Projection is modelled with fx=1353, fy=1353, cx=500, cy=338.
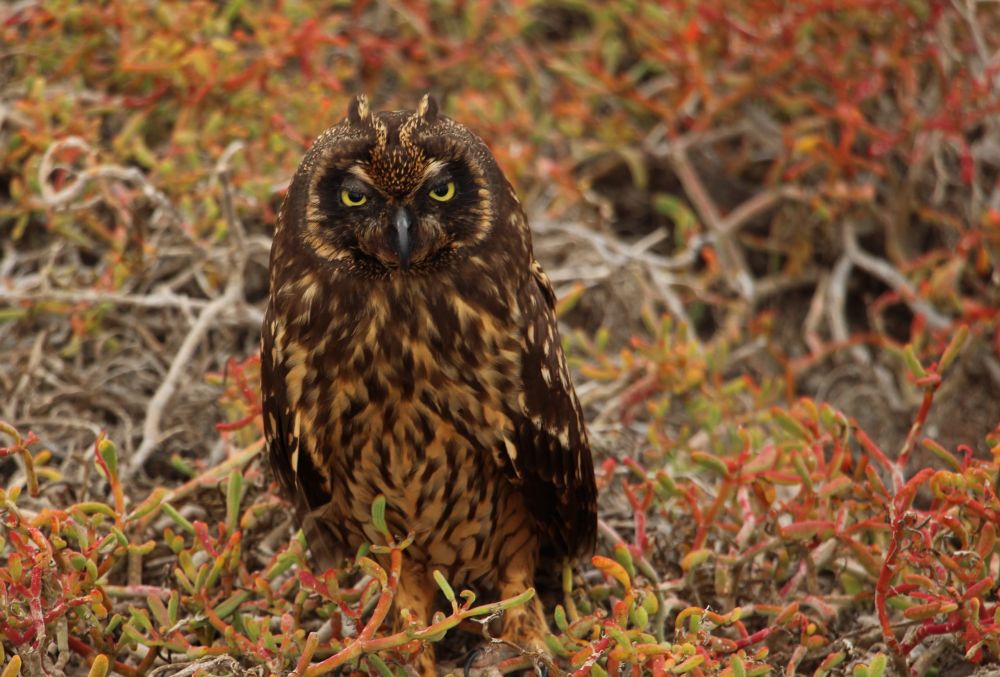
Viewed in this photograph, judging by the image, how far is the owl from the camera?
10.2ft

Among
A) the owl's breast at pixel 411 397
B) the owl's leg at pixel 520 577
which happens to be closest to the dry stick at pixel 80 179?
the owl's breast at pixel 411 397

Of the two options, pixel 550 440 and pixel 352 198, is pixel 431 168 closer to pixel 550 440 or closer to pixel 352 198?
pixel 352 198

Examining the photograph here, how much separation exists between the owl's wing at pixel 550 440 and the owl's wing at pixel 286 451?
0.53m

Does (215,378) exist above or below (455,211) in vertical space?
below

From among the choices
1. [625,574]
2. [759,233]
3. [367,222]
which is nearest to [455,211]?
[367,222]

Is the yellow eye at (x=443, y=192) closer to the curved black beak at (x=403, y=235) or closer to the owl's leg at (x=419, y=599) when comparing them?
the curved black beak at (x=403, y=235)

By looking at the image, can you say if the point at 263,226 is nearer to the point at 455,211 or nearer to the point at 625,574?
the point at 455,211

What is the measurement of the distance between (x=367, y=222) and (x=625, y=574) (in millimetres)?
1024

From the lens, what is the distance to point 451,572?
360 centimetres

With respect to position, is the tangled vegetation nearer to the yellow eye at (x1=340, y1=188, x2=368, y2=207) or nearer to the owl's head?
the owl's head

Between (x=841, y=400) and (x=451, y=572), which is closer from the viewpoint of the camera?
(x=451, y=572)

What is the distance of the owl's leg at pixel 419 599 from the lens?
11.5 feet

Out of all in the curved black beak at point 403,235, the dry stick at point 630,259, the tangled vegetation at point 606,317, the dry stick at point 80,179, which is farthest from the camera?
the dry stick at point 630,259

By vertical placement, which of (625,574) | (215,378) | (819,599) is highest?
(215,378)
